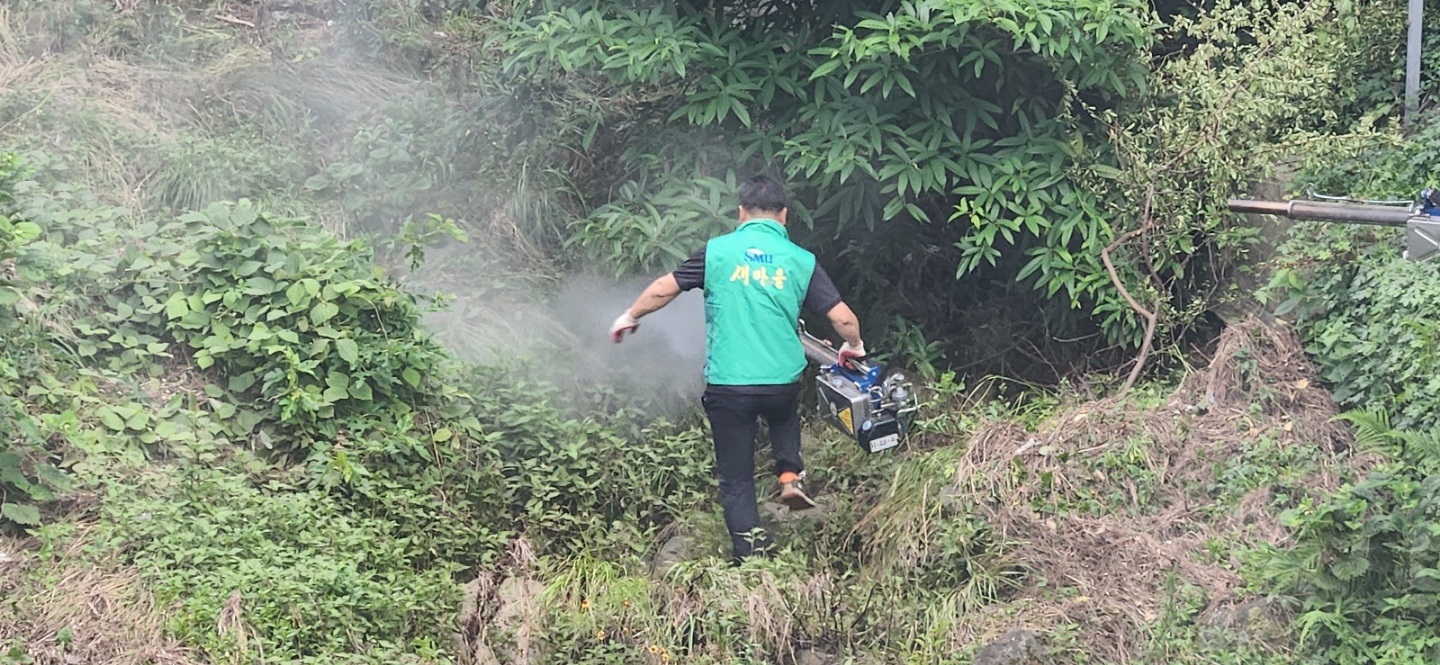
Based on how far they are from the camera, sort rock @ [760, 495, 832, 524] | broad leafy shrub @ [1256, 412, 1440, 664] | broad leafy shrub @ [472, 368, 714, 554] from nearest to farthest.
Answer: broad leafy shrub @ [1256, 412, 1440, 664] → broad leafy shrub @ [472, 368, 714, 554] → rock @ [760, 495, 832, 524]

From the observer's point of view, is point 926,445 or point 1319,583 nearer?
point 1319,583

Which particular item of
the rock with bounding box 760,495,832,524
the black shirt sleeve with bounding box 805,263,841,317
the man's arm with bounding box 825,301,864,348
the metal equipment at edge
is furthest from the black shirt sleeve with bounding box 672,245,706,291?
the metal equipment at edge

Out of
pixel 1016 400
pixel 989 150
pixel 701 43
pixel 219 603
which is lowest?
pixel 1016 400

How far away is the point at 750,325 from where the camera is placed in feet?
19.4

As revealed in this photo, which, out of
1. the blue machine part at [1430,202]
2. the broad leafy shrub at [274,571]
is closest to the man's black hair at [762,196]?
the broad leafy shrub at [274,571]

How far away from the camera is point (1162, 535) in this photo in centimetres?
568

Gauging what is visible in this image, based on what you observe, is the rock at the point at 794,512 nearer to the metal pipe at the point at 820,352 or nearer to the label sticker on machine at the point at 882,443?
the label sticker on machine at the point at 882,443

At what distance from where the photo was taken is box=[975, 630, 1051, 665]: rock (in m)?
5.09

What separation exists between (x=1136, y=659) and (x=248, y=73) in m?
6.82

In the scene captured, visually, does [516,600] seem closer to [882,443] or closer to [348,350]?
[348,350]

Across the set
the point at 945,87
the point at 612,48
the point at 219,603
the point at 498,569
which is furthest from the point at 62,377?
the point at 945,87

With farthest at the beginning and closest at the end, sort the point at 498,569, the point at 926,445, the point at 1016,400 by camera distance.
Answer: the point at 1016,400 → the point at 926,445 → the point at 498,569

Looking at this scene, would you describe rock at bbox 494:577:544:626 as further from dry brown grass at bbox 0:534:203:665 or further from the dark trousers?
dry brown grass at bbox 0:534:203:665

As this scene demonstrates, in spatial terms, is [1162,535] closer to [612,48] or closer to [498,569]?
[498,569]
